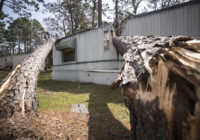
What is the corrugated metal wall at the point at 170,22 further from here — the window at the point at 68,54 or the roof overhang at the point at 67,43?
the window at the point at 68,54

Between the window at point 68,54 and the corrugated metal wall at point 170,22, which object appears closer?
the corrugated metal wall at point 170,22

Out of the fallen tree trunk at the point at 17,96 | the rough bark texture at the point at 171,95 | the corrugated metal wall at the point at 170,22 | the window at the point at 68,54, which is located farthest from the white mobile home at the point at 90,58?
the rough bark texture at the point at 171,95

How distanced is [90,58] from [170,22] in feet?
16.2

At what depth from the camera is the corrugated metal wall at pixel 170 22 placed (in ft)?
15.3

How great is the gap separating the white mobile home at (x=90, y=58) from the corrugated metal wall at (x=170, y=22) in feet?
5.70

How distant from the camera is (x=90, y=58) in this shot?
7457mm

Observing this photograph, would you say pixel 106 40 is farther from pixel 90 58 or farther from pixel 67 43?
pixel 67 43

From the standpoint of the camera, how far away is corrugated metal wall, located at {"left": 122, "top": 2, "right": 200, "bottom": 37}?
4.66 m

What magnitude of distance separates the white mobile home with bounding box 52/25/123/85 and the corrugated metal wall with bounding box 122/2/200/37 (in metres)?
1.74

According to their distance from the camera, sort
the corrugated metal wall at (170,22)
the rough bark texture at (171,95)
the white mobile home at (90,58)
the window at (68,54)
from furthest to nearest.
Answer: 1. the window at (68,54)
2. the white mobile home at (90,58)
3. the corrugated metal wall at (170,22)
4. the rough bark texture at (171,95)

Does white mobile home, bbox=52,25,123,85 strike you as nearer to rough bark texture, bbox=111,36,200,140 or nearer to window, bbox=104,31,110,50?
window, bbox=104,31,110,50

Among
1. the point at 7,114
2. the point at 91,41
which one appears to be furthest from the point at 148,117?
the point at 91,41

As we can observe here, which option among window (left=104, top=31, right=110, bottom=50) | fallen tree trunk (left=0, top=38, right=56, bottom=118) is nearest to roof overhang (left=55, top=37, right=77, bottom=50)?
window (left=104, top=31, right=110, bottom=50)

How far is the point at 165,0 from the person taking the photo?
1684cm
